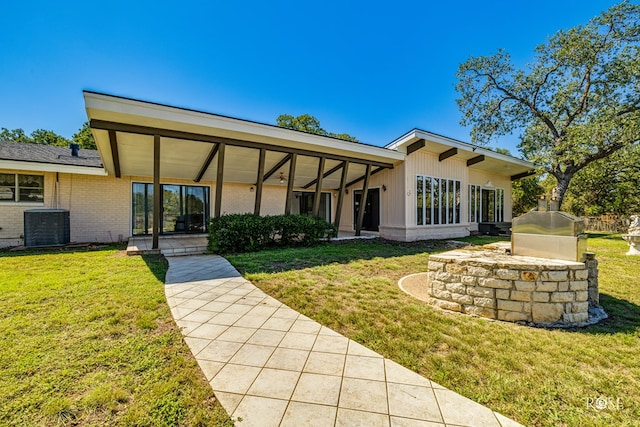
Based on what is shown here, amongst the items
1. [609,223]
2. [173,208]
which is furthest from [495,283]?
[609,223]

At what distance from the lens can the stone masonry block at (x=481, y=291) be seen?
3.06 metres

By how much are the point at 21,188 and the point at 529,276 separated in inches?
511

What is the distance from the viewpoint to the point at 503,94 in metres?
14.4

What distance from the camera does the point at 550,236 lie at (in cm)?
334

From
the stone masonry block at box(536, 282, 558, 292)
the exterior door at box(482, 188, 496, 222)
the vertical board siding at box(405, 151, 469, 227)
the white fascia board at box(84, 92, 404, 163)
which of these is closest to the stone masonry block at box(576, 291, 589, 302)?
the stone masonry block at box(536, 282, 558, 292)

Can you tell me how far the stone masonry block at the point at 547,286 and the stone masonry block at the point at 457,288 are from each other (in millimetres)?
734

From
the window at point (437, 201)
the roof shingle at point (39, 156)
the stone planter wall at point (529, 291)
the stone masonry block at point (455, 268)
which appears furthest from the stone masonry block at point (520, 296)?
the roof shingle at point (39, 156)

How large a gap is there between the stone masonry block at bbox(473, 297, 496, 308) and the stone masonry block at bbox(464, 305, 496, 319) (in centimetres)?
4

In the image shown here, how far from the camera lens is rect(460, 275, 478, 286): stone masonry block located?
315cm

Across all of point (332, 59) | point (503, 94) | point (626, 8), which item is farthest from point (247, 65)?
point (626, 8)

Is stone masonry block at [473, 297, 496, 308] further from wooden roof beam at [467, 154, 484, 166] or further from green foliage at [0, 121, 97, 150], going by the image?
green foliage at [0, 121, 97, 150]

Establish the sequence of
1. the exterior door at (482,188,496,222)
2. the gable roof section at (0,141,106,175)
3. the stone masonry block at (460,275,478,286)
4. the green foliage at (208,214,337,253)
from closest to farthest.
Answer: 1. the stone masonry block at (460,275,478,286)
2. the green foliage at (208,214,337,253)
3. the gable roof section at (0,141,106,175)
4. the exterior door at (482,188,496,222)

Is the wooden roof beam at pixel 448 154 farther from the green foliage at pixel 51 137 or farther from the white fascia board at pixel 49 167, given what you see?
the green foliage at pixel 51 137

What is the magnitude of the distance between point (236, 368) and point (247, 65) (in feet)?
38.6
